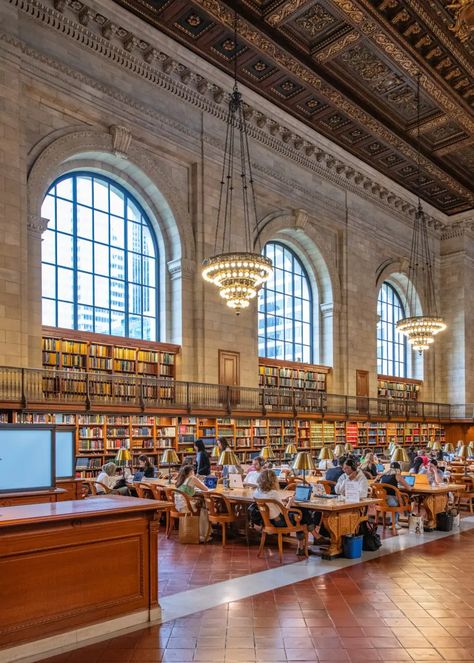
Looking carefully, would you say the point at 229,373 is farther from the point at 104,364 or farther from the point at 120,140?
the point at 120,140

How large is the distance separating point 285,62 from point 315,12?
166cm

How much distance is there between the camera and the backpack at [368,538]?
7.68 metres

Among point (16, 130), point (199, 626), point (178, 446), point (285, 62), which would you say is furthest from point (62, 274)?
point (199, 626)

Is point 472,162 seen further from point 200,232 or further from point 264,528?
point 264,528

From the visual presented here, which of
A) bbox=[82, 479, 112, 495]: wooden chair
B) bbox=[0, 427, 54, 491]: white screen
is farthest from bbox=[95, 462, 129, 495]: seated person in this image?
bbox=[0, 427, 54, 491]: white screen

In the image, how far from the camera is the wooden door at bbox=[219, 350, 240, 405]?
15.1 meters

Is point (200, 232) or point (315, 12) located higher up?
point (315, 12)

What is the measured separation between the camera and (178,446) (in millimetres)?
13742

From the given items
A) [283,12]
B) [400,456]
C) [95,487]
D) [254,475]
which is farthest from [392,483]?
[283,12]

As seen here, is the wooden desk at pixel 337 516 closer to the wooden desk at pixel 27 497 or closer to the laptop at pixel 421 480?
the laptop at pixel 421 480

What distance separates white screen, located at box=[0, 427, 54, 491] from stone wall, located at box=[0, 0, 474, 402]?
20.7 ft

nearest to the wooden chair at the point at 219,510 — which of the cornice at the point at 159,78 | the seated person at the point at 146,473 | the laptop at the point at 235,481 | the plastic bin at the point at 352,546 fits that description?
the laptop at the point at 235,481

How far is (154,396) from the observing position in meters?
13.7

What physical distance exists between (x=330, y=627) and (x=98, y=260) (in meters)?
10.7
